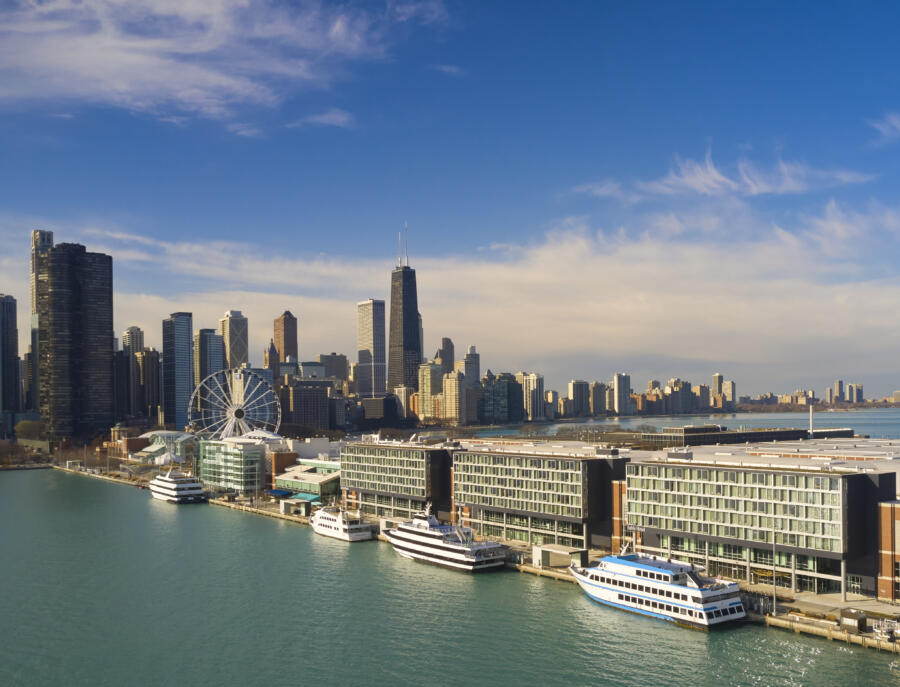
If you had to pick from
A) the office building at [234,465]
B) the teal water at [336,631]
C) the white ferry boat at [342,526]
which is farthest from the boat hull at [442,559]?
the office building at [234,465]

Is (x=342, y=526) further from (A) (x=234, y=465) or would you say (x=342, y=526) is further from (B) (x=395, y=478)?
(A) (x=234, y=465)

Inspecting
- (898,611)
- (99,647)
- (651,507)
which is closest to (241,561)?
(99,647)

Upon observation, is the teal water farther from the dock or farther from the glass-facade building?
the glass-facade building

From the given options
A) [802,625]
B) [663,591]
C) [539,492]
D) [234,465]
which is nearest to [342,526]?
[539,492]

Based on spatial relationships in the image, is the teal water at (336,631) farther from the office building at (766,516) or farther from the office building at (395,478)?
the office building at (395,478)

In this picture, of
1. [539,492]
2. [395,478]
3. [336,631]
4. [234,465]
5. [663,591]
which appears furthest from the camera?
[234,465]

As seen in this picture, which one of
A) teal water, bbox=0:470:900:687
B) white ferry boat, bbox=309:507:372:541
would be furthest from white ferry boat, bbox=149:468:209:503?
white ferry boat, bbox=309:507:372:541

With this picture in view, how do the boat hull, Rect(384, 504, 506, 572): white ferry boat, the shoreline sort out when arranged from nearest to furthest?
the shoreline → the boat hull → Rect(384, 504, 506, 572): white ferry boat
